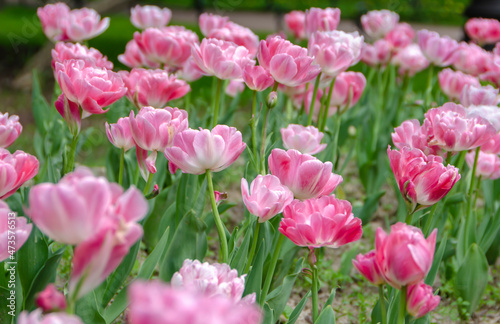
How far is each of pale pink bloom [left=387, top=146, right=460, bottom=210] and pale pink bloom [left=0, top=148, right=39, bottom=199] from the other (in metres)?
0.71

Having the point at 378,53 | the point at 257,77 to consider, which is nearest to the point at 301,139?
the point at 257,77

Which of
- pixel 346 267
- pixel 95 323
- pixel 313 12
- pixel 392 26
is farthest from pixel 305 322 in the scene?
pixel 392 26

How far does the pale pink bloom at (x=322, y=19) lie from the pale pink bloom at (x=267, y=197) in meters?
1.10

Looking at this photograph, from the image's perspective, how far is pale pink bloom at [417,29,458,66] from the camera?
2.29 m

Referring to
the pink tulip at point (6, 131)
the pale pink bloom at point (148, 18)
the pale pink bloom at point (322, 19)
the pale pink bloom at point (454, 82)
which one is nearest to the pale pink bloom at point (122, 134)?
the pink tulip at point (6, 131)

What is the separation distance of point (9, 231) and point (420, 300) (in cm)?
62

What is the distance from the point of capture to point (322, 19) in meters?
1.98

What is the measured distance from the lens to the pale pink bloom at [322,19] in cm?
198

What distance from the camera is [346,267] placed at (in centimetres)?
198

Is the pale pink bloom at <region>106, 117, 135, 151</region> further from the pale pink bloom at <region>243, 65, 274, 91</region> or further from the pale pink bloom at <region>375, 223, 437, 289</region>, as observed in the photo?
the pale pink bloom at <region>375, 223, 437, 289</region>

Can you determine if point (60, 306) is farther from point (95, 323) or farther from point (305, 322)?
point (305, 322)

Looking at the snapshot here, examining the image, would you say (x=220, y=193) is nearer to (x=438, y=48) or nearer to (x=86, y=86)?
(x=86, y=86)

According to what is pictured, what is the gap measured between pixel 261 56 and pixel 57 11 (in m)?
1.07

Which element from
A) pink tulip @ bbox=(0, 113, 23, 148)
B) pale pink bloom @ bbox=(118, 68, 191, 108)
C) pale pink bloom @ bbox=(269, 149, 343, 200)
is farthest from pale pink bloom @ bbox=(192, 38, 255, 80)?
pink tulip @ bbox=(0, 113, 23, 148)
